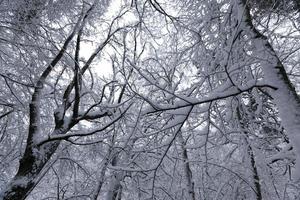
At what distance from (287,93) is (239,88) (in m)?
0.72

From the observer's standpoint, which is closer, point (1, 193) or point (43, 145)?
point (1, 193)

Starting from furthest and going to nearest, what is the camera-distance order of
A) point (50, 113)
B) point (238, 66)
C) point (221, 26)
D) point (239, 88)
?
point (50, 113) < point (221, 26) < point (238, 66) < point (239, 88)

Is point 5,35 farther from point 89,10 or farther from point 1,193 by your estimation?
point 1,193

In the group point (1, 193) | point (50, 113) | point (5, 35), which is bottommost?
point (1, 193)

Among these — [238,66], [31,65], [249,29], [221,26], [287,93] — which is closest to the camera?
[238,66]

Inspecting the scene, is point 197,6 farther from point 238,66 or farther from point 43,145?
point 43,145

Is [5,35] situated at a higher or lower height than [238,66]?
higher

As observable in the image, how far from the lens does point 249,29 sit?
3400 millimetres

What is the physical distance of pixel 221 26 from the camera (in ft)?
13.3

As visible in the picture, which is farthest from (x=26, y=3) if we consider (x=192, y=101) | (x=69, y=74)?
(x=192, y=101)

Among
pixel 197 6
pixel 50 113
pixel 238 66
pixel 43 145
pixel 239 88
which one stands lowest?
pixel 43 145

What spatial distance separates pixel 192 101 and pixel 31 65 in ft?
11.1

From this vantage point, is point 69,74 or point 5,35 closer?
point 5,35

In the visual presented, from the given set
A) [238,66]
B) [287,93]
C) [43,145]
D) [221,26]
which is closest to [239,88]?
[238,66]
